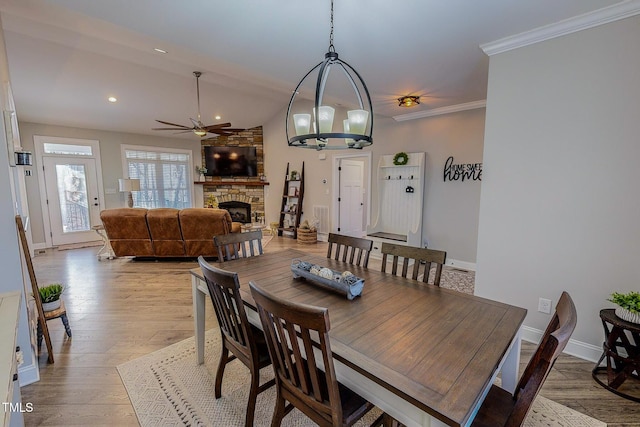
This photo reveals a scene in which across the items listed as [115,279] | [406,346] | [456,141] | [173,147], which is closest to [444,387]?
[406,346]

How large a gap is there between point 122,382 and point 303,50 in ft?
9.86

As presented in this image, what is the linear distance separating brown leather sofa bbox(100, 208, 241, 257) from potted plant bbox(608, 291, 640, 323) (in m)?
4.54

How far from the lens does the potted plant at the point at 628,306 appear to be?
183 cm

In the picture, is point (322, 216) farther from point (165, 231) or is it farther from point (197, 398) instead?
point (197, 398)

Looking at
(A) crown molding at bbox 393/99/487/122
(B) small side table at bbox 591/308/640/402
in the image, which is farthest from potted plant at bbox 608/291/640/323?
(A) crown molding at bbox 393/99/487/122

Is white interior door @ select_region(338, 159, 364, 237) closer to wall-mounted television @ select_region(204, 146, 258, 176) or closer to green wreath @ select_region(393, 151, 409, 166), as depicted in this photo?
green wreath @ select_region(393, 151, 409, 166)

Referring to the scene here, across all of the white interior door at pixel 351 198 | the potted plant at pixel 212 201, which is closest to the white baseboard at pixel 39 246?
the potted plant at pixel 212 201

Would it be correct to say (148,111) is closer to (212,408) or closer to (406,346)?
(212,408)

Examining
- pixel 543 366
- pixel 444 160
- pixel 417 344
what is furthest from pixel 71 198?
pixel 543 366

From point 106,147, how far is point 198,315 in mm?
6476

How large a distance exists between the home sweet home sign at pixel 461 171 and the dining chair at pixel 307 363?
3.94 m

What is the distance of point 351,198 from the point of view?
6.57 metres

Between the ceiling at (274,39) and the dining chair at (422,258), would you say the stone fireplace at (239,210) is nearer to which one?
the ceiling at (274,39)

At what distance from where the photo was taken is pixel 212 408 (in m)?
1.81
